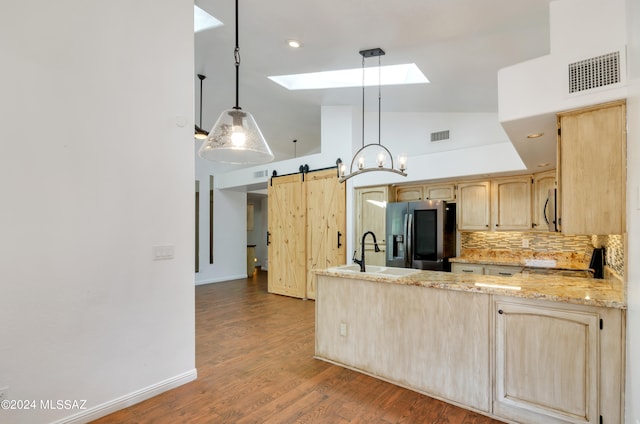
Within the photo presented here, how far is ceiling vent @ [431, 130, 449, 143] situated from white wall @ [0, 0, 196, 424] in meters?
3.73

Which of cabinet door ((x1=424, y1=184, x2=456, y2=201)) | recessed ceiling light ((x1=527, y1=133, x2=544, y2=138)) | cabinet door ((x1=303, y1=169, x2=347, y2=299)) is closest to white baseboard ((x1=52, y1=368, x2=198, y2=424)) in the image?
cabinet door ((x1=303, y1=169, x2=347, y2=299))

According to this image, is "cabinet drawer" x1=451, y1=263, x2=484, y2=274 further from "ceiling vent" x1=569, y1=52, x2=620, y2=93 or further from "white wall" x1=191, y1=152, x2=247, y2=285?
"white wall" x1=191, y1=152, x2=247, y2=285

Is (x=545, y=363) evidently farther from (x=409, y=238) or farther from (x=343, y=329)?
(x=409, y=238)

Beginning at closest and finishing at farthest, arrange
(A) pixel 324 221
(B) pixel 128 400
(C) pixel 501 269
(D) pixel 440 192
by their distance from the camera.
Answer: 1. (B) pixel 128 400
2. (C) pixel 501 269
3. (D) pixel 440 192
4. (A) pixel 324 221

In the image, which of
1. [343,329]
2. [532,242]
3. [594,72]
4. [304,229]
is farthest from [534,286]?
[304,229]

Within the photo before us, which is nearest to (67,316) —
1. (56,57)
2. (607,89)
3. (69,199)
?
(69,199)

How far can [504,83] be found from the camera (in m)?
2.23

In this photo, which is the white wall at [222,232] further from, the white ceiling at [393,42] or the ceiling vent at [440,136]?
the ceiling vent at [440,136]

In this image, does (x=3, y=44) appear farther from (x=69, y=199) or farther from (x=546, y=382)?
(x=546, y=382)

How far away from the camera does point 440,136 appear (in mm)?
5047

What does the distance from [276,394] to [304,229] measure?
358cm

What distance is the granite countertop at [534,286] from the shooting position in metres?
1.93

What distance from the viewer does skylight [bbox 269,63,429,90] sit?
405 cm

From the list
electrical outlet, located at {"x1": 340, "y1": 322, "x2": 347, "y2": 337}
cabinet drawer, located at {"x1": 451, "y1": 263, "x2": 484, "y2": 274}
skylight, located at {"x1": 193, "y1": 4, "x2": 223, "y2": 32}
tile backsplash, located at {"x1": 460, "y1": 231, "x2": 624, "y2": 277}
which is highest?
skylight, located at {"x1": 193, "y1": 4, "x2": 223, "y2": 32}
